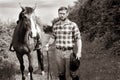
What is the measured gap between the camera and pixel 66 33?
9.34 meters

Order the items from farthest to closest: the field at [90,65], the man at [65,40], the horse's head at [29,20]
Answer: the horse's head at [29,20], the field at [90,65], the man at [65,40]

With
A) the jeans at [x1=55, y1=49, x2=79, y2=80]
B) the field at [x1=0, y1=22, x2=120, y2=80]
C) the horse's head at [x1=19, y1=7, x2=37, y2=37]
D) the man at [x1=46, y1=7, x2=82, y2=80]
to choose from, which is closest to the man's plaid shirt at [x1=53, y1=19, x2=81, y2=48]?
the man at [x1=46, y1=7, x2=82, y2=80]

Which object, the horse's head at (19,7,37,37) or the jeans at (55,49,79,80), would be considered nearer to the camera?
the jeans at (55,49,79,80)

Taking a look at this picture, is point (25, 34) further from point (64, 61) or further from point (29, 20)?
point (64, 61)

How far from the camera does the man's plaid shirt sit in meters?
9.30

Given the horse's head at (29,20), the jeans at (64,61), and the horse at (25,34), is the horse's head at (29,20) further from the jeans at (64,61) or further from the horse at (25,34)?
the jeans at (64,61)

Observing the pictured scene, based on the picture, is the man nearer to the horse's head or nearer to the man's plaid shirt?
the man's plaid shirt

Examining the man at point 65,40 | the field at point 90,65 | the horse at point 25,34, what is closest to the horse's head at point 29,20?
the horse at point 25,34

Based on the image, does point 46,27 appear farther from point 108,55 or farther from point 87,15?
point 87,15

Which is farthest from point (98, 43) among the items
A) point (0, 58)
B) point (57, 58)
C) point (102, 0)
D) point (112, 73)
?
point (57, 58)

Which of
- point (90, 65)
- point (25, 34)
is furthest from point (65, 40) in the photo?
point (90, 65)

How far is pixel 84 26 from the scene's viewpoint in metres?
26.0

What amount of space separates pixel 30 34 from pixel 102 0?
1008 centimetres

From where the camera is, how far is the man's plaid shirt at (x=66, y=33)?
930 cm
